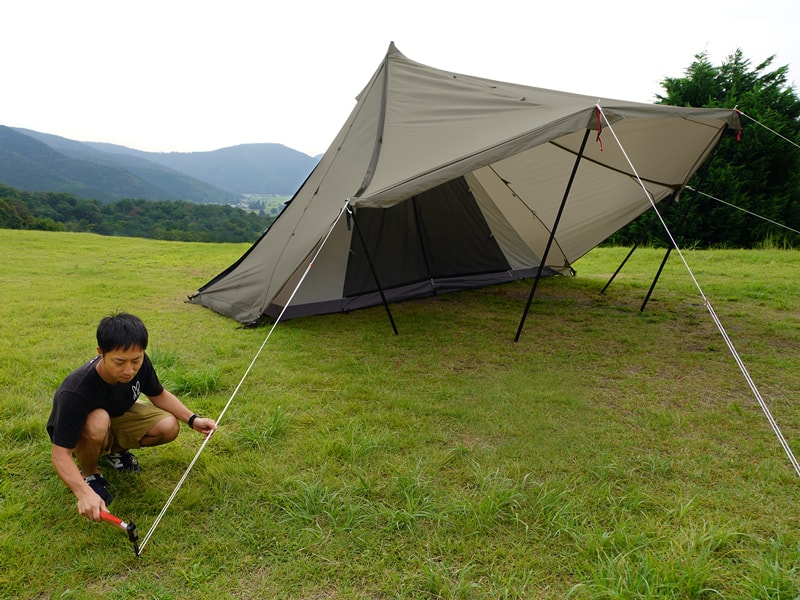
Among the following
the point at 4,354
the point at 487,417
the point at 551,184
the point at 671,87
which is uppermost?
the point at 671,87

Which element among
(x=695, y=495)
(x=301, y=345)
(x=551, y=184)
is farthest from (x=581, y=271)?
(x=695, y=495)

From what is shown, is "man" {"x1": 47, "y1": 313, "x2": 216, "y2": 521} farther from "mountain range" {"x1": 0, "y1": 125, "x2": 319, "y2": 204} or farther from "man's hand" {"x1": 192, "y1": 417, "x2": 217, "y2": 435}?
"mountain range" {"x1": 0, "y1": 125, "x2": 319, "y2": 204}

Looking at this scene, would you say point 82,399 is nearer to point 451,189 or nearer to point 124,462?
point 124,462

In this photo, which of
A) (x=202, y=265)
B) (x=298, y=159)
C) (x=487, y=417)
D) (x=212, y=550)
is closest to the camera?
(x=212, y=550)

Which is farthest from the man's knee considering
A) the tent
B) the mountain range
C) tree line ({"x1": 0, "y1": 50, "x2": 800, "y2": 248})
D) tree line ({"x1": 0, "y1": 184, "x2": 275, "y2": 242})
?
tree line ({"x1": 0, "y1": 184, "x2": 275, "y2": 242})

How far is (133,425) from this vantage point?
1.92 metres

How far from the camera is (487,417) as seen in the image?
2617 mm

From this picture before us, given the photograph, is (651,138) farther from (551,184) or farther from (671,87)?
(671,87)

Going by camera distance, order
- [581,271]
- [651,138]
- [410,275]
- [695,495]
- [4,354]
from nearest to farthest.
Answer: [695,495], [4,354], [651,138], [410,275], [581,271]

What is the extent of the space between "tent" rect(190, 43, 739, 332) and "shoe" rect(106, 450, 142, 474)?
1293 mm

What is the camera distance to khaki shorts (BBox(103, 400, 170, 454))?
6.25ft

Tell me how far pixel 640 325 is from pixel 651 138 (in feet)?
5.15

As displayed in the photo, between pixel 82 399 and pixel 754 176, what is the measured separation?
1208 centimetres

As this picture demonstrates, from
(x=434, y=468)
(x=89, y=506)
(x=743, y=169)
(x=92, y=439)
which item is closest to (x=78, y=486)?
(x=89, y=506)
